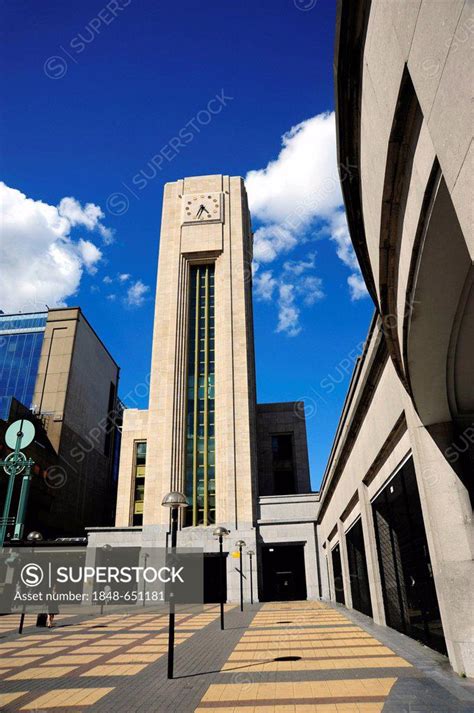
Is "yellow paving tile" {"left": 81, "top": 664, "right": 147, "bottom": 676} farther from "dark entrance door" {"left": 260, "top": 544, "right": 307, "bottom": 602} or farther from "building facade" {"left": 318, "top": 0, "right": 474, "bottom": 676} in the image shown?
"dark entrance door" {"left": 260, "top": 544, "right": 307, "bottom": 602}

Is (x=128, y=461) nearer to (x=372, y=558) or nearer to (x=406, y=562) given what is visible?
(x=372, y=558)

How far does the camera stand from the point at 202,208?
47.4 m

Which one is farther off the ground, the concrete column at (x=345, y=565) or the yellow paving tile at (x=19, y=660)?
the concrete column at (x=345, y=565)

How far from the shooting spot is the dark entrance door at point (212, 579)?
3525 centimetres

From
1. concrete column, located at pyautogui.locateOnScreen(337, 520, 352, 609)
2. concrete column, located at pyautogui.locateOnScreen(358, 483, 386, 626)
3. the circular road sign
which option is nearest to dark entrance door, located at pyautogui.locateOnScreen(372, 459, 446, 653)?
concrete column, located at pyautogui.locateOnScreen(358, 483, 386, 626)

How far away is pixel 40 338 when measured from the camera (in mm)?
64812

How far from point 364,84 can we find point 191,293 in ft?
134

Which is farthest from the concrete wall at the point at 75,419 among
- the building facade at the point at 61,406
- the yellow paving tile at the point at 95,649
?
the yellow paving tile at the point at 95,649

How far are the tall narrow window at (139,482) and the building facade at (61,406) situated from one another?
1222cm

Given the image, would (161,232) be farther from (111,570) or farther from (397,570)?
(397,570)

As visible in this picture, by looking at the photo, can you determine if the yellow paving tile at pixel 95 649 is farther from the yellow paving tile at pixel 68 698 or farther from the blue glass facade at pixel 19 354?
the blue glass facade at pixel 19 354

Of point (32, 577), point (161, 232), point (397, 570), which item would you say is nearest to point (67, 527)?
point (32, 577)

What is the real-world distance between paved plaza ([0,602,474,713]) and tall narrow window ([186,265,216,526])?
23.4 metres

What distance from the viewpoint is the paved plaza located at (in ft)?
21.9
